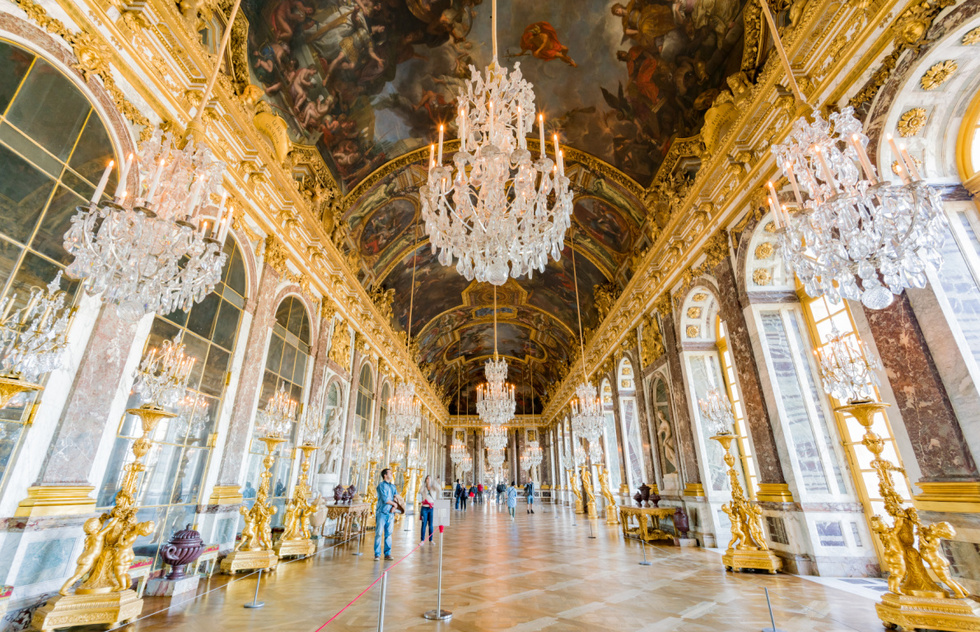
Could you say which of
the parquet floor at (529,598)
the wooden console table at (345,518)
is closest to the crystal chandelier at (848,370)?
the parquet floor at (529,598)

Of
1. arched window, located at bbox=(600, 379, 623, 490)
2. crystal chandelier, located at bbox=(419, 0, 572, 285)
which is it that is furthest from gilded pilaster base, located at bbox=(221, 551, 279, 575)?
arched window, located at bbox=(600, 379, 623, 490)

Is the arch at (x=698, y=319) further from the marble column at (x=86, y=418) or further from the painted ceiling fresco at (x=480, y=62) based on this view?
the marble column at (x=86, y=418)

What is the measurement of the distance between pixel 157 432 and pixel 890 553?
805 centimetres

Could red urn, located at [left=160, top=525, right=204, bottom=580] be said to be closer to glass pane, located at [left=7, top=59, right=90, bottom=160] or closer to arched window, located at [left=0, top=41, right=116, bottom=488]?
arched window, located at [left=0, top=41, right=116, bottom=488]

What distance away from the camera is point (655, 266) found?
1009cm

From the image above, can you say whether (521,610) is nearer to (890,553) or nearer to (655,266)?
(890,553)

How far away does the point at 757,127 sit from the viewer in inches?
244

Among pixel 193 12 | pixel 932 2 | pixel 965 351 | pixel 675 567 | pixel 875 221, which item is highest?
pixel 193 12

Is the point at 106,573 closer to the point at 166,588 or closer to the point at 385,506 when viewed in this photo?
the point at 166,588

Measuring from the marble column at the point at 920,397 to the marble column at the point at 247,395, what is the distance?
337 inches

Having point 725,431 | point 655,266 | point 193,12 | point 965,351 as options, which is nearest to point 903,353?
point 965,351

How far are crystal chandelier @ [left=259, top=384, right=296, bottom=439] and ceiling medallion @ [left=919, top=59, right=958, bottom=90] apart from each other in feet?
28.9

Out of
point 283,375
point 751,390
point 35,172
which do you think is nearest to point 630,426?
point 751,390

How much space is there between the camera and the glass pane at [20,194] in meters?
3.48
